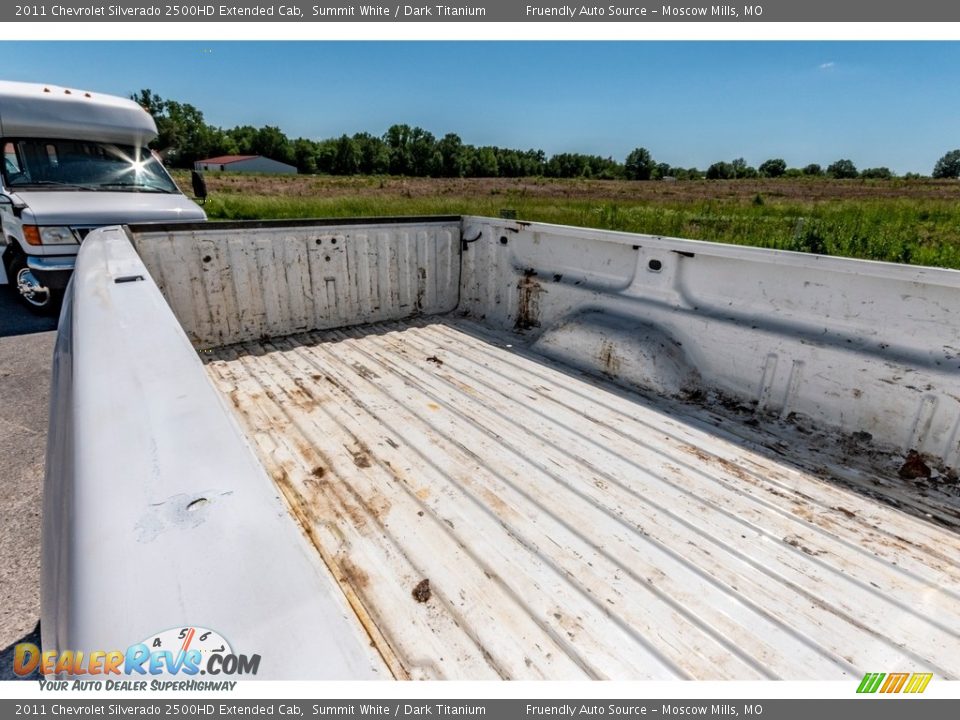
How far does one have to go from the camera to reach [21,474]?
2.73 meters

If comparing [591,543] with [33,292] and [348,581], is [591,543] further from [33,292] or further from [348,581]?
[33,292]

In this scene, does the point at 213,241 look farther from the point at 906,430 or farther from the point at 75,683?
the point at 906,430

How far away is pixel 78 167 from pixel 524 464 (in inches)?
265

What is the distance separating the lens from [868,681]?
1.32 meters

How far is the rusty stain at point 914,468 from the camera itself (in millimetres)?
2160

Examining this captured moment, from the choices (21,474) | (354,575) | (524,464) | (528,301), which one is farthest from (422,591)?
(528,301)

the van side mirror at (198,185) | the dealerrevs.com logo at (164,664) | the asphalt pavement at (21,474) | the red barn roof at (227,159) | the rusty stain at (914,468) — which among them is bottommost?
the asphalt pavement at (21,474)

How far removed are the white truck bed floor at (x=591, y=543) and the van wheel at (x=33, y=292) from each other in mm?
4097

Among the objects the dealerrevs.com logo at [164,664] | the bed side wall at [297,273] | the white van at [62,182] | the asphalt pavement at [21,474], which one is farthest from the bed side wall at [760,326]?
the white van at [62,182]

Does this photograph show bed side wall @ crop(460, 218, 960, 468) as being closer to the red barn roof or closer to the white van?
the white van

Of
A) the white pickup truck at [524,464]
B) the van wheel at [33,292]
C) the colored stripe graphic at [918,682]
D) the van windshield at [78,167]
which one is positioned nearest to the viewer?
the white pickup truck at [524,464]

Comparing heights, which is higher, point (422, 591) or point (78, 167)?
point (78, 167)

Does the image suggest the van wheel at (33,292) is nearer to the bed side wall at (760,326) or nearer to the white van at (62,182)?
the white van at (62,182)

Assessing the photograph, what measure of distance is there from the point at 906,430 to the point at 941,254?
19.7 ft
